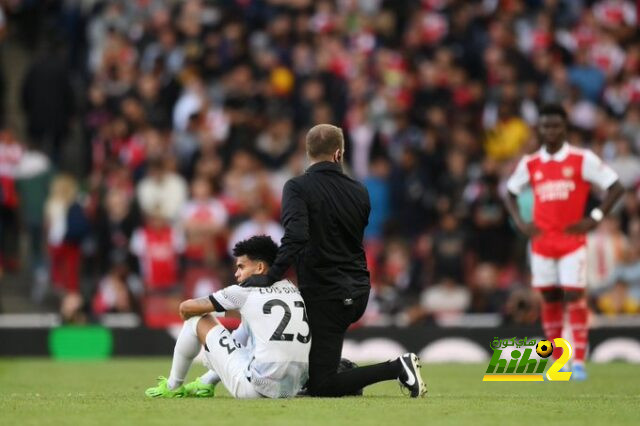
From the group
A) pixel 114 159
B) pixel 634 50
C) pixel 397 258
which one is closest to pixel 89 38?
pixel 114 159

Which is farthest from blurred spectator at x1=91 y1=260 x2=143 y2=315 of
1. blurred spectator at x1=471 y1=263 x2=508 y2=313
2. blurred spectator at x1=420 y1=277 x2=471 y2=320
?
blurred spectator at x1=471 y1=263 x2=508 y2=313

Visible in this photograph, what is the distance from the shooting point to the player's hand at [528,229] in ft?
46.1

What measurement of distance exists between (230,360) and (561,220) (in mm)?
4689

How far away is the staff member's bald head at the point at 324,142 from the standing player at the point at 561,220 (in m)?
3.64

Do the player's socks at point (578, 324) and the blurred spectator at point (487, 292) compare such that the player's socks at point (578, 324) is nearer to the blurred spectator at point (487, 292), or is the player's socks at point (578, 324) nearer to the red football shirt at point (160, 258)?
the blurred spectator at point (487, 292)

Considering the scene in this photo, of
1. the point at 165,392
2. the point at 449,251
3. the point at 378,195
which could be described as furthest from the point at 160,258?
the point at 165,392

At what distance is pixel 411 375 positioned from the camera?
10.6 m

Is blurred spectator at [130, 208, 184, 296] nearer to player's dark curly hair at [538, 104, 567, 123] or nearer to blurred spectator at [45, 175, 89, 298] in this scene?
blurred spectator at [45, 175, 89, 298]

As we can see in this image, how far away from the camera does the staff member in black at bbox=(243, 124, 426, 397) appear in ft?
34.9

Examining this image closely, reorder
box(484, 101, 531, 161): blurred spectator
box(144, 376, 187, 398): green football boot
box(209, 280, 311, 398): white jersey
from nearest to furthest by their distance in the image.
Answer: box(209, 280, 311, 398): white jersey
box(144, 376, 187, 398): green football boot
box(484, 101, 531, 161): blurred spectator

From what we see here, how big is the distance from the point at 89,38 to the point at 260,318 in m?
14.4

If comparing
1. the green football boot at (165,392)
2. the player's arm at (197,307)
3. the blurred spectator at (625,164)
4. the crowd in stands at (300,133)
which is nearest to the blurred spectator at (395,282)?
the crowd in stands at (300,133)

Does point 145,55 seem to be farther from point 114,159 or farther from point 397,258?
point 397,258

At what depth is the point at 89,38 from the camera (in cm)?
2394
